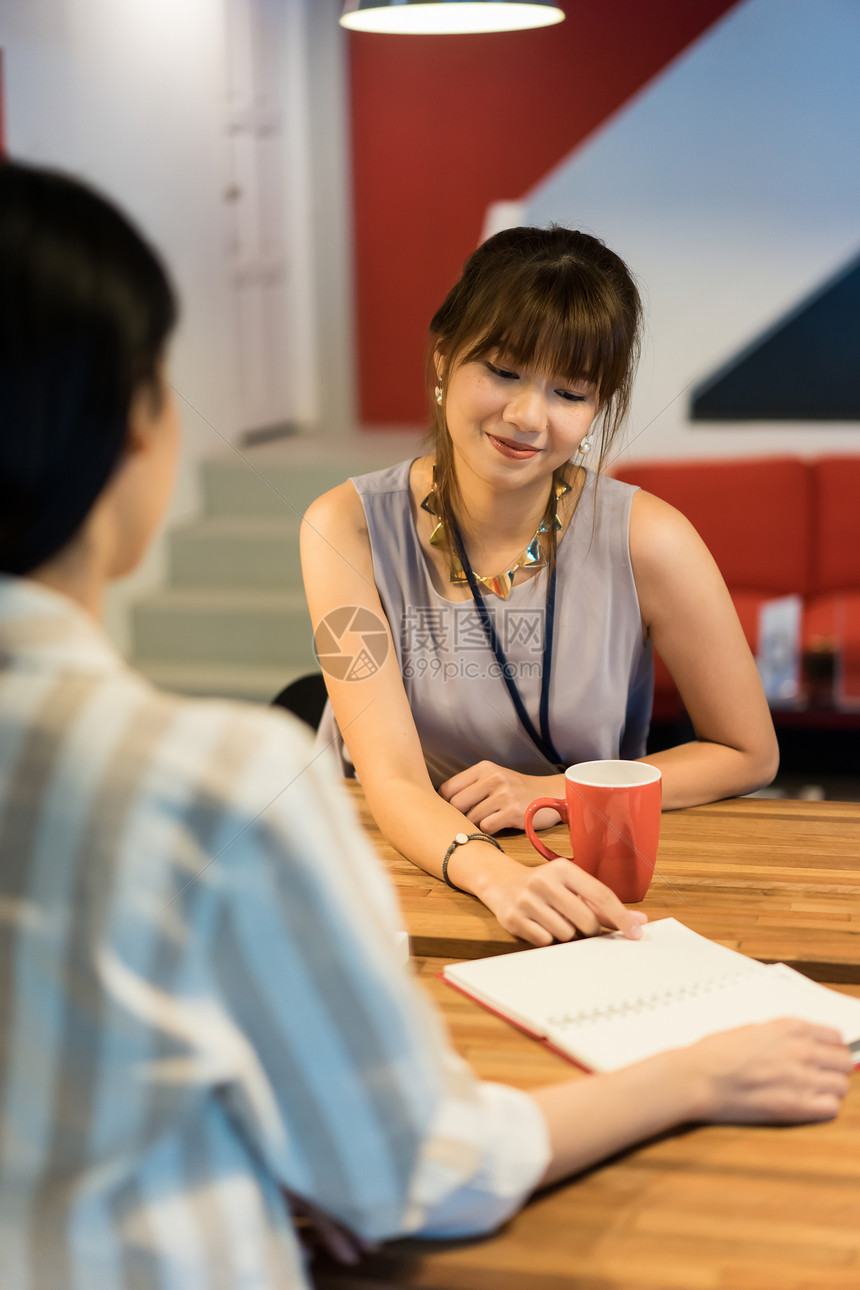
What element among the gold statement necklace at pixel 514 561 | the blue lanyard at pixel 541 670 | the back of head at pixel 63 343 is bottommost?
the blue lanyard at pixel 541 670

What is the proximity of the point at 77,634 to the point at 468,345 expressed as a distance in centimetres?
69

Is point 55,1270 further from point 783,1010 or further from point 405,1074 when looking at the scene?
point 783,1010

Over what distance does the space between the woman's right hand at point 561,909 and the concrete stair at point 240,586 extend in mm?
230

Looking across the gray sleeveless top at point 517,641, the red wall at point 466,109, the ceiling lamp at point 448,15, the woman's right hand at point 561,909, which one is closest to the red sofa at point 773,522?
the red wall at point 466,109

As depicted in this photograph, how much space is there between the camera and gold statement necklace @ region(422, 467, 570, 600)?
1.12 metres

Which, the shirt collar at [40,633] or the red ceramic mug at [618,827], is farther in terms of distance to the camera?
the red ceramic mug at [618,827]

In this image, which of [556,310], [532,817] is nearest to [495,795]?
[532,817]

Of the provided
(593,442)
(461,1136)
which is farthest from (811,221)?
(461,1136)

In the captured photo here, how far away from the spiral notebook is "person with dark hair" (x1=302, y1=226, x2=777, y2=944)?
0.95 feet

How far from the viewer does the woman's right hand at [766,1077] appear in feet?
1.89

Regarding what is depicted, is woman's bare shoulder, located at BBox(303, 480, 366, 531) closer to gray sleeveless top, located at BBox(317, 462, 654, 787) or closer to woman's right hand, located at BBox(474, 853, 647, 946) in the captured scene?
gray sleeveless top, located at BBox(317, 462, 654, 787)

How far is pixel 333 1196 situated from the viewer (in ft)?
1.43

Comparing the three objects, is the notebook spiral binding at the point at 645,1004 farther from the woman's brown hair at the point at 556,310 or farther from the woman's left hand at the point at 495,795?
the woman's brown hair at the point at 556,310

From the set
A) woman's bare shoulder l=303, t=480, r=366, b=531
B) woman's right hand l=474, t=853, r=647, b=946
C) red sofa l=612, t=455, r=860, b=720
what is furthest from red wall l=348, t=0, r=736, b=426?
woman's right hand l=474, t=853, r=647, b=946
